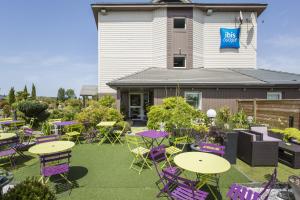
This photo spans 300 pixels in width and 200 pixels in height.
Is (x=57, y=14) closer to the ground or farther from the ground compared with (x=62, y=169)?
farther from the ground

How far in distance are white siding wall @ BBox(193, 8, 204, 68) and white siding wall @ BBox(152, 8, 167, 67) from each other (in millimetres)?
2725

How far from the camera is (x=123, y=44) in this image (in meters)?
15.4

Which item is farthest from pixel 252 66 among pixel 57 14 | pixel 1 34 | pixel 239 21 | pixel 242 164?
pixel 1 34

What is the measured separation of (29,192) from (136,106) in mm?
12109

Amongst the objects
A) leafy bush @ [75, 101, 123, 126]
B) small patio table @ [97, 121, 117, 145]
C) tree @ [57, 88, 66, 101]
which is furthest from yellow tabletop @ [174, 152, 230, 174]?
tree @ [57, 88, 66, 101]

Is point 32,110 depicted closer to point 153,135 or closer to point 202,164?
point 153,135

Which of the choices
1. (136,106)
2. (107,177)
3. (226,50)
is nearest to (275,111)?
(107,177)

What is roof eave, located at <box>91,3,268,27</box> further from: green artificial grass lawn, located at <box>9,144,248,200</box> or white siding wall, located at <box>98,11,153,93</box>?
green artificial grass lawn, located at <box>9,144,248,200</box>

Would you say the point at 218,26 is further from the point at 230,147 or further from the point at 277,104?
the point at 230,147

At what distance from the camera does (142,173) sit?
495cm

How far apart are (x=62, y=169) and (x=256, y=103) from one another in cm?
1043

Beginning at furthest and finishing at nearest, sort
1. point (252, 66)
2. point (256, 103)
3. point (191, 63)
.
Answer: point (252, 66) < point (191, 63) < point (256, 103)

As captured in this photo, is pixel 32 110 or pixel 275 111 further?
pixel 32 110

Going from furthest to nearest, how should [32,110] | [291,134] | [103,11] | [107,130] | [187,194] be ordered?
[103,11], [32,110], [107,130], [291,134], [187,194]
